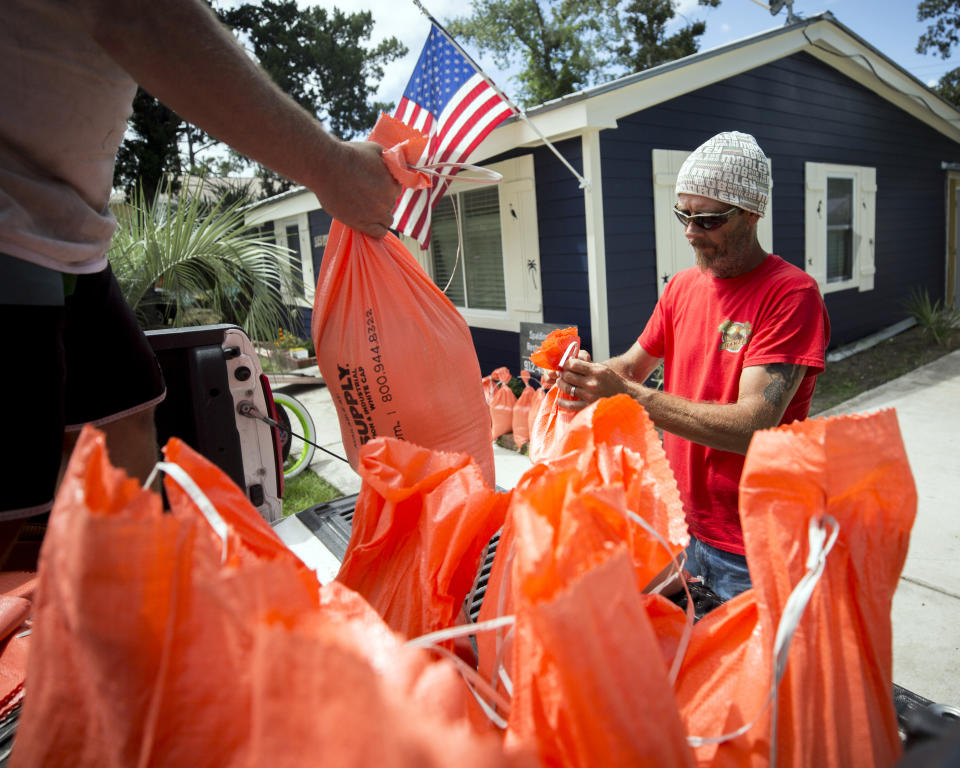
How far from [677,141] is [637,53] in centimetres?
2367

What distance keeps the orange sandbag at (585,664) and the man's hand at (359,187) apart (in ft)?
3.03

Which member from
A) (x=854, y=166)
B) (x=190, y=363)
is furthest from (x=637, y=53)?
(x=190, y=363)

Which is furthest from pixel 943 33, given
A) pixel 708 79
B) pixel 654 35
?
pixel 708 79

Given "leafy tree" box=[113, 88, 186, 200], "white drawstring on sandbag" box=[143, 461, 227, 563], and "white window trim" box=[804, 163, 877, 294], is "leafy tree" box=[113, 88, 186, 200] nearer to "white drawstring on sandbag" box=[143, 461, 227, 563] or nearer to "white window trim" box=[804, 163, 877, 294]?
"white window trim" box=[804, 163, 877, 294]

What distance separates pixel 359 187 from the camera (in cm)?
129

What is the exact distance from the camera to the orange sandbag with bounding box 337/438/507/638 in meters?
0.87

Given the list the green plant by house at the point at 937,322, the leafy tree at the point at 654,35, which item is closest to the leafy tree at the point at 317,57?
the leafy tree at the point at 654,35

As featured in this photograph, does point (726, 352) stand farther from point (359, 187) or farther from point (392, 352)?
point (359, 187)

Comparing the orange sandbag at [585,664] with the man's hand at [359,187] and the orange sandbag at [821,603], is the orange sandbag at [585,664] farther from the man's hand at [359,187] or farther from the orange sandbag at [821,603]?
the man's hand at [359,187]

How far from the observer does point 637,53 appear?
27.0 meters

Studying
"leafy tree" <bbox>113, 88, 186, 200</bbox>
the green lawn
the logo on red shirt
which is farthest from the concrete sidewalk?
"leafy tree" <bbox>113, 88, 186, 200</bbox>

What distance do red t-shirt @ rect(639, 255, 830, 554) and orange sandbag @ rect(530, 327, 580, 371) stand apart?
613mm

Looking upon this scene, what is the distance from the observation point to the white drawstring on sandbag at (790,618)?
62cm

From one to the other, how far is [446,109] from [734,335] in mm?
4056
